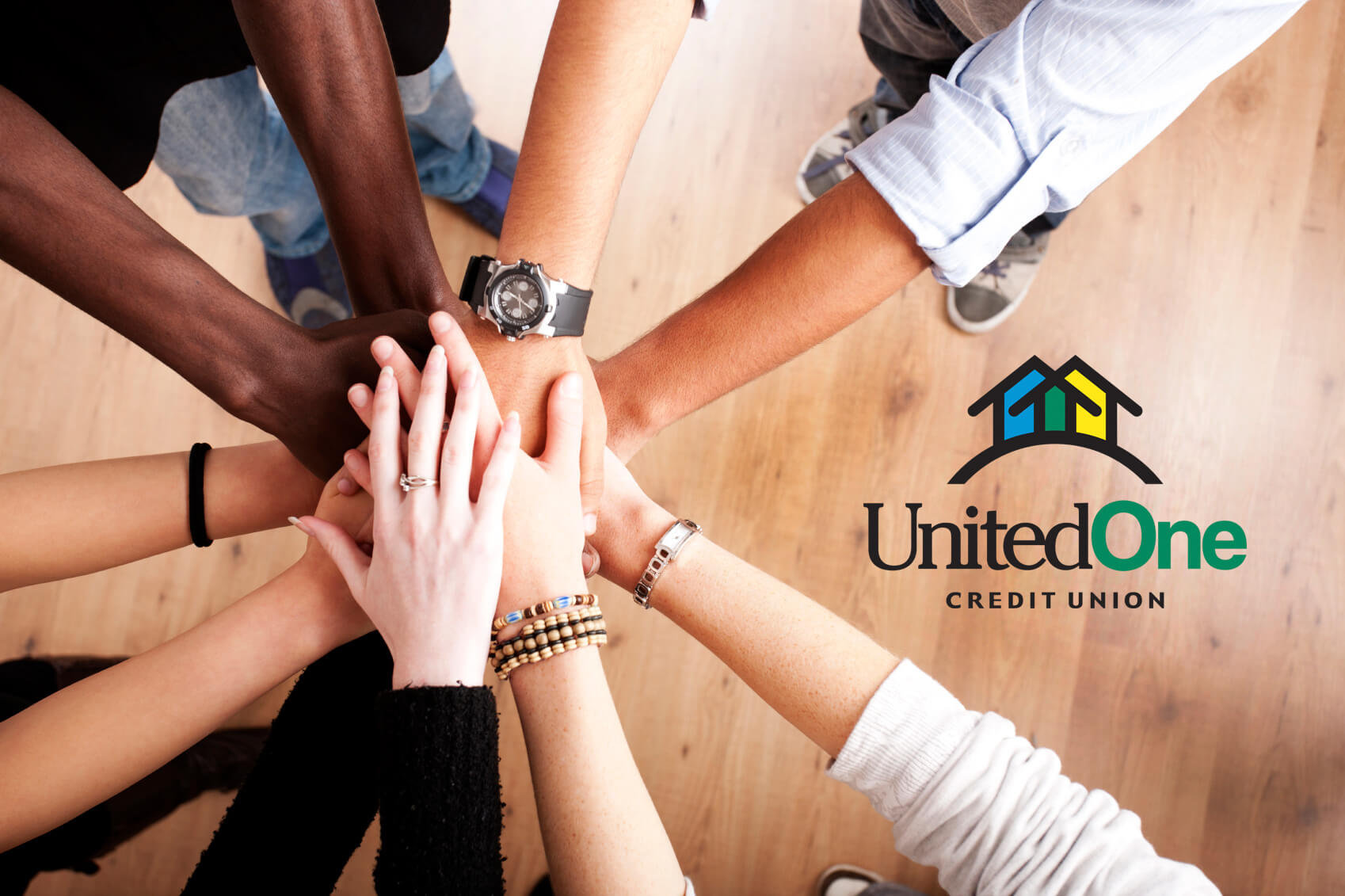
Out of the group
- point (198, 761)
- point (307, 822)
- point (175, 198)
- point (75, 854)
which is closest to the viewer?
point (307, 822)

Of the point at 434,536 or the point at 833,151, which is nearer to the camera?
the point at 434,536

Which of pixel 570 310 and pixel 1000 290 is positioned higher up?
pixel 1000 290

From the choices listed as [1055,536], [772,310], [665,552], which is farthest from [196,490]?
[1055,536]

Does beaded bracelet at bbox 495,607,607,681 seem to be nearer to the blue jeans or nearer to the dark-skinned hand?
the dark-skinned hand

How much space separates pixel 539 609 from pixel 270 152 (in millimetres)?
921

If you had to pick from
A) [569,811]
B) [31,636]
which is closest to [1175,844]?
[569,811]

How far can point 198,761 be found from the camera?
1398mm

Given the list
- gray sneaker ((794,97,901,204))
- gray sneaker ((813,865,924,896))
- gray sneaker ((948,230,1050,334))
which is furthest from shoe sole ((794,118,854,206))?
gray sneaker ((813,865,924,896))

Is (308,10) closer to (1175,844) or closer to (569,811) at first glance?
(569,811)

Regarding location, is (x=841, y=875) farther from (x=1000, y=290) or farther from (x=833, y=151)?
(x=833, y=151)

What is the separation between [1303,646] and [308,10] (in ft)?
6.83

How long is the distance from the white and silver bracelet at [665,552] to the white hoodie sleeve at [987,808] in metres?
0.30

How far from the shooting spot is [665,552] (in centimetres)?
98

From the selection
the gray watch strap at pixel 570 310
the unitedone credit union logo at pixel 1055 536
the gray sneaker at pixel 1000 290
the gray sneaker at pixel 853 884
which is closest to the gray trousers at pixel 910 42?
the gray sneaker at pixel 853 884
